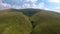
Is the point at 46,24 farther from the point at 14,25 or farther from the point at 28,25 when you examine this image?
the point at 14,25

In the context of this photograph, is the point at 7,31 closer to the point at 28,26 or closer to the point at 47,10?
the point at 28,26

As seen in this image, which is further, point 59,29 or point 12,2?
point 12,2

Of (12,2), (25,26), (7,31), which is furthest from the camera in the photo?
(12,2)

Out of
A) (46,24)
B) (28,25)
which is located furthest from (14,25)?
(46,24)

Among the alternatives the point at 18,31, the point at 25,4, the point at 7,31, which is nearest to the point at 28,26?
the point at 18,31

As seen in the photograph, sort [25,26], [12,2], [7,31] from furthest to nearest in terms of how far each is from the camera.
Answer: [12,2], [25,26], [7,31]

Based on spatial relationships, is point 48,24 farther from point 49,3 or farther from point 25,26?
point 49,3

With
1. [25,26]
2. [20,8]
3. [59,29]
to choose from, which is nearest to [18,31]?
[25,26]
